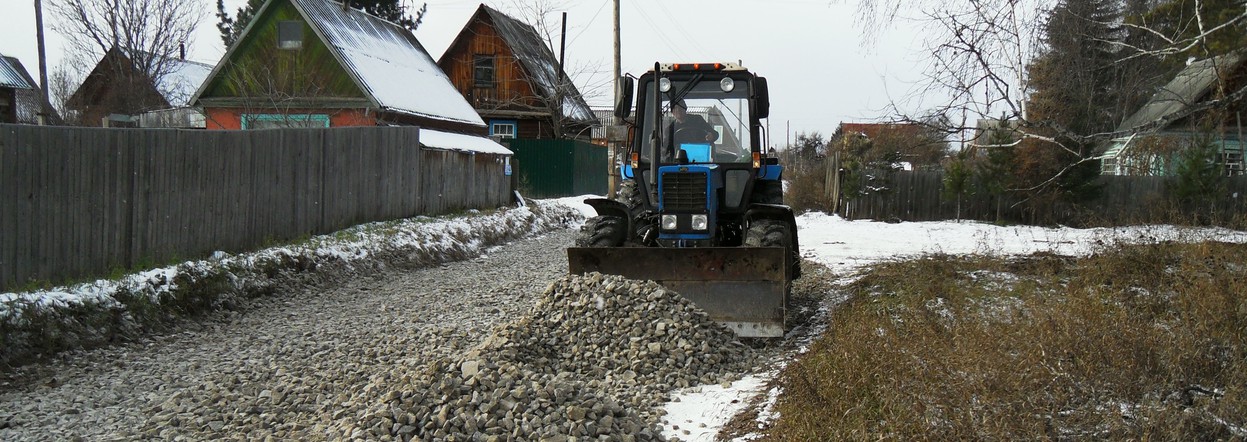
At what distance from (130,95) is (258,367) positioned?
30.0 meters

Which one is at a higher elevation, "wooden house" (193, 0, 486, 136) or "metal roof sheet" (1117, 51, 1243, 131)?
"wooden house" (193, 0, 486, 136)

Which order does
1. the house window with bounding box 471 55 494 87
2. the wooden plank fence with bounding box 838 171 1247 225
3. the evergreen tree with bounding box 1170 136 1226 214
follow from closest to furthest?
1. the evergreen tree with bounding box 1170 136 1226 214
2. the wooden plank fence with bounding box 838 171 1247 225
3. the house window with bounding box 471 55 494 87

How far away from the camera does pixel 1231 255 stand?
26.4 feet

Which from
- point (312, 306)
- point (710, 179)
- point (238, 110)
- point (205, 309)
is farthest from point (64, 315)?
point (238, 110)

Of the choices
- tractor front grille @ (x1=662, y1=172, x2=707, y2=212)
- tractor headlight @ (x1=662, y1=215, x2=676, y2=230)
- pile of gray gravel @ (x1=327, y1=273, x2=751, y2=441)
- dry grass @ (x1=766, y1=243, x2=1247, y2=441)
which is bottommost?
pile of gray gravel @ (x1=327, y1=273, x2=751, y2=441)

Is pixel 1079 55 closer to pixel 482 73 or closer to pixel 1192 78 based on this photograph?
pixel 1192 78

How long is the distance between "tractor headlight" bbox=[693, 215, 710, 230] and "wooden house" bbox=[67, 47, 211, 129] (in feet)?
74.7

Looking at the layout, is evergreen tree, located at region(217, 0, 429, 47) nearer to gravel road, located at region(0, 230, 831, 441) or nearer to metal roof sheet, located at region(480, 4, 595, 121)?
metal roof sheet, located at region(480, 4, 595, 121)

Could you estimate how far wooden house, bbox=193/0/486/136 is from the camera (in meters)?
23.4

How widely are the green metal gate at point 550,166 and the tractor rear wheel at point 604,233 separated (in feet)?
61.4

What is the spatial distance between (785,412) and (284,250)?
27.0 ft

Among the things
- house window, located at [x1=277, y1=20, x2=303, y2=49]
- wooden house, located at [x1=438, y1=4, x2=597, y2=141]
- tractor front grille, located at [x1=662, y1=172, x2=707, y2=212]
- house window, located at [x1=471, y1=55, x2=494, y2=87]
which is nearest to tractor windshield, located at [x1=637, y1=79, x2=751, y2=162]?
tractor front grille, located at [x1=662, y1=172, x2=707, y2=212]

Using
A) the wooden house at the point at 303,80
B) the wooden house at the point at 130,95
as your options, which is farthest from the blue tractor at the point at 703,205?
the wooden house at the point at 130,95

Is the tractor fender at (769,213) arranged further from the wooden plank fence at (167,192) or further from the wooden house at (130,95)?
the wooden house at (130,95)
